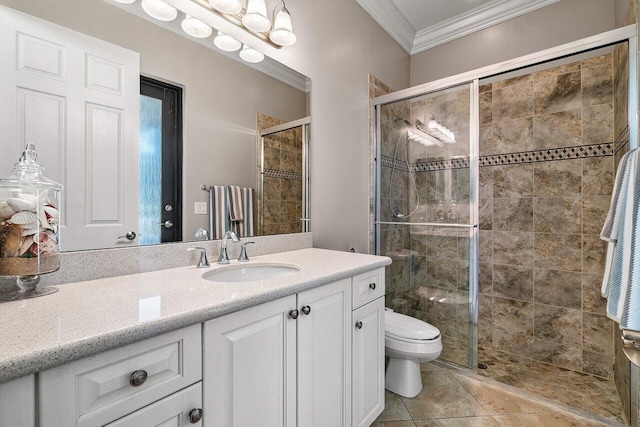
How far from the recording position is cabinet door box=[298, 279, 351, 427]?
1.05m

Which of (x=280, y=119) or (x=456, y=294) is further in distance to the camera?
(x=456, y=294)

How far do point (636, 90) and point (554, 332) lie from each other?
1.76 metres

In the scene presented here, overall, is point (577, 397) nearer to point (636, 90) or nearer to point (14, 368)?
point (636, 90)

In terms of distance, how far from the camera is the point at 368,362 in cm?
137

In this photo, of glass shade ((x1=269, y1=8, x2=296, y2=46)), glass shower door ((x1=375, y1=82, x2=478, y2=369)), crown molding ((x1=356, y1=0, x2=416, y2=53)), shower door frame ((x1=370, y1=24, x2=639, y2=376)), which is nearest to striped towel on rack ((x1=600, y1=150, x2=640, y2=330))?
shower door frame ((x1=370, y1=24, x2=639, y2=376))

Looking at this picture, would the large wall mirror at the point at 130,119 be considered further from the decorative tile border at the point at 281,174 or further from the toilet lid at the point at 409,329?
the toilet lid at the point at 409,329

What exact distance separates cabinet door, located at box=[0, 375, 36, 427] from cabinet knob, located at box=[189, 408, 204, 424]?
0.30 metres

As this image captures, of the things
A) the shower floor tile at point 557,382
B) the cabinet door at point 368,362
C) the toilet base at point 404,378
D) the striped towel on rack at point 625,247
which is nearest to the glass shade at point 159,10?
the cabinet door at point 368,362

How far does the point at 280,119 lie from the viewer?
1694 mm

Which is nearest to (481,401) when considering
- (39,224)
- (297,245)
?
(297,245)

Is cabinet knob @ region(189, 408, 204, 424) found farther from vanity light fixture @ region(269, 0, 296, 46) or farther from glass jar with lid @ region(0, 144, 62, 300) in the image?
vanity light fixture @ region(269, 0, 296, 46)

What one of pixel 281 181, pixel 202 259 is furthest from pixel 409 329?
pixel 202 259

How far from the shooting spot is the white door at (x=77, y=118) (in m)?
0.89

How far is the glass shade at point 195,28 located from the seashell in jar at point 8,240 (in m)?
0.99
